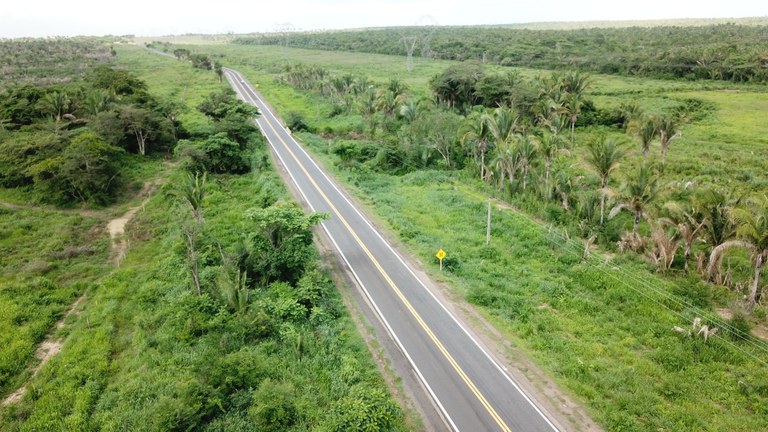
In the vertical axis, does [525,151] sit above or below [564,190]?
above

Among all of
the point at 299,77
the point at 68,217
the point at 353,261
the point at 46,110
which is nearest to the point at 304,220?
the point at 353,261

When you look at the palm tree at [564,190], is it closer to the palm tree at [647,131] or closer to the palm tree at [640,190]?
the palm tree at [640,190]

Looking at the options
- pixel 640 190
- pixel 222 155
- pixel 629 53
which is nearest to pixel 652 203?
pixel 640 190

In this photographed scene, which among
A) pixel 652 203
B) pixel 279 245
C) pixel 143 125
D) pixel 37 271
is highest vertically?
pixel 143 125

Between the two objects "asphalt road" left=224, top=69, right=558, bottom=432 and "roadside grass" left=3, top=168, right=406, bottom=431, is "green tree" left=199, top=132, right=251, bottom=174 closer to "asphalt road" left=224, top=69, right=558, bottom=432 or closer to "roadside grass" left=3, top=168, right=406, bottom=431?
"asphalt road" left=224, top=69, right=558, bottom=432

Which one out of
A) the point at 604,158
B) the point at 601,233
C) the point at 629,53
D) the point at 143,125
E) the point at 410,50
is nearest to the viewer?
the point at 601,233

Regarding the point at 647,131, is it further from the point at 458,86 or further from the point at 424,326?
the point at 458,86

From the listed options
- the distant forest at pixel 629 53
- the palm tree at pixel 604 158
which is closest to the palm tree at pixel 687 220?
the palm tree at pixel 604 158
